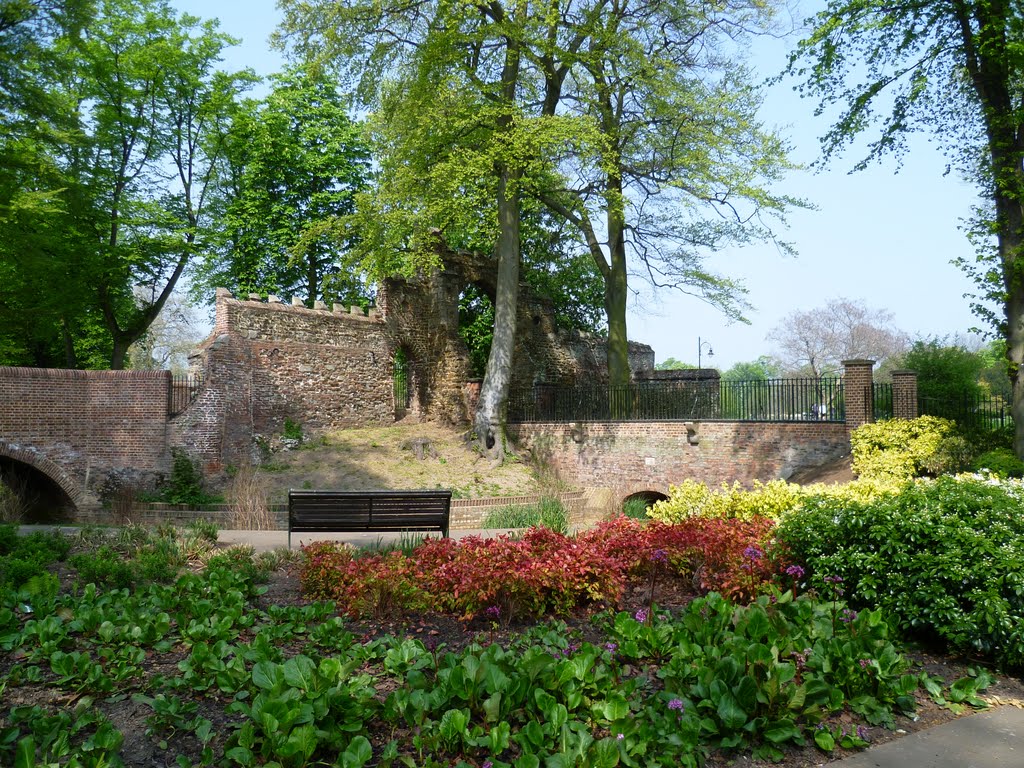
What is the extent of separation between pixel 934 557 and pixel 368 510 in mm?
6969

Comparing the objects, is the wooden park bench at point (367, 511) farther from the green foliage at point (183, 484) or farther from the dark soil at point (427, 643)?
the green foliage at point (183, 484)

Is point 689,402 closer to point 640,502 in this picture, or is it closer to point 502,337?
point 640,502

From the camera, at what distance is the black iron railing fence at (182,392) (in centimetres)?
1883

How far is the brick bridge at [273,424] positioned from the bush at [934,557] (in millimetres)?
10511

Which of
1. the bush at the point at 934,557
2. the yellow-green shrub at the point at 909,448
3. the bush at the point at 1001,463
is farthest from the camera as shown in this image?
the yellow-green shrub at the point at 909,448

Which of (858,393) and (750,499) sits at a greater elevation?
(858,393)

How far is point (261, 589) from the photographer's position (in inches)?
285

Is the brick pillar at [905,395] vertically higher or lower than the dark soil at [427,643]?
higher

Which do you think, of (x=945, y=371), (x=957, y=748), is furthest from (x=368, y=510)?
(x=945, y=371)

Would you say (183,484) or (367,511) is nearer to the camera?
(367,511)

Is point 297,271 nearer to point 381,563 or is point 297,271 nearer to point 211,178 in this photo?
point 211,178

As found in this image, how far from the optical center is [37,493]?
18.0 metres

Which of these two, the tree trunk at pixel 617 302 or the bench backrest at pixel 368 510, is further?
the tree trunk at pixel 617 302

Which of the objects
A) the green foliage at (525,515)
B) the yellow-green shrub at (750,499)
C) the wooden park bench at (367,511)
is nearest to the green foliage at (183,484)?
the green foliage at (525,515)
